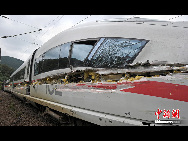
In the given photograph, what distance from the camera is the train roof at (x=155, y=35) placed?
188 centimetres

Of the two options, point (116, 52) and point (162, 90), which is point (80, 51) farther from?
point (162, 90)

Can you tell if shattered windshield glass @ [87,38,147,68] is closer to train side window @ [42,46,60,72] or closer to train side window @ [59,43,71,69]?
train side window @ [59,43,71,69]

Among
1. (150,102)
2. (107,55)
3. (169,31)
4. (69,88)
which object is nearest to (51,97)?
(69,88)

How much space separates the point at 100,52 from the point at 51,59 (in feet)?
7.65

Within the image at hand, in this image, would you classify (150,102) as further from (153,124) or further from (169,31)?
(169,31)

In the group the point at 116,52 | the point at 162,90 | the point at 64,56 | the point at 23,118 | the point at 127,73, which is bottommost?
the point at 23,118

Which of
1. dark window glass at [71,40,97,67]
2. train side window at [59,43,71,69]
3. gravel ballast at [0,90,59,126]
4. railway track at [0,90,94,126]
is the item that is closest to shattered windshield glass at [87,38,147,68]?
dark window glass at [71,40,97,67]

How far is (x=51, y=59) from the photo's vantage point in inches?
169

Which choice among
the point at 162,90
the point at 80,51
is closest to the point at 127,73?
the point at 162,90

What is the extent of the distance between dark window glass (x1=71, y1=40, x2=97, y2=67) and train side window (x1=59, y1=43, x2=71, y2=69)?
0.26 m

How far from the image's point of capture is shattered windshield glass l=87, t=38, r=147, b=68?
2139 millimetres

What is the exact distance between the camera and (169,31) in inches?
81.7

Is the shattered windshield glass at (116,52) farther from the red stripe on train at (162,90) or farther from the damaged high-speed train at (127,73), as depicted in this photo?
the red stripe on train at (162,90)

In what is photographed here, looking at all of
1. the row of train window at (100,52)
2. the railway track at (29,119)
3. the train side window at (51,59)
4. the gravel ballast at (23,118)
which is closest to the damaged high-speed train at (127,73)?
the row of train window at (100,52)
